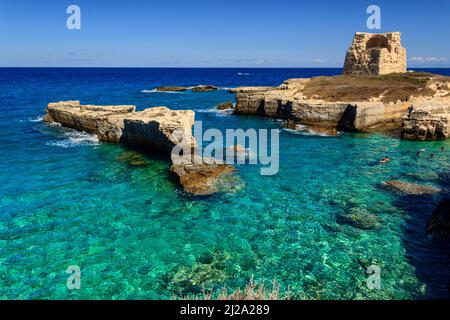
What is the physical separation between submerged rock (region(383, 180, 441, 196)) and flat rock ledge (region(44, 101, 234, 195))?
8186 millimetres

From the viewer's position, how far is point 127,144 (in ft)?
86.1

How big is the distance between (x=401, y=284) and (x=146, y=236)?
8.37 m

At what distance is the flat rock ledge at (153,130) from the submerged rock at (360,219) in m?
5.91

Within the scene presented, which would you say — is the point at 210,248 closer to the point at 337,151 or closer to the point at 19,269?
the point at 19,269

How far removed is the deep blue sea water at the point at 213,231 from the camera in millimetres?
10352

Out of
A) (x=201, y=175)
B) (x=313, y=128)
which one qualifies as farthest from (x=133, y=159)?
(x=313, y=128)

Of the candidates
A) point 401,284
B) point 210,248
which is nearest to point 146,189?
point 210,248

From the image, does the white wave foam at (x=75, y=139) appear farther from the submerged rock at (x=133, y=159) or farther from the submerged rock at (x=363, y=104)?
the submerged rock at (x=363, y=104)

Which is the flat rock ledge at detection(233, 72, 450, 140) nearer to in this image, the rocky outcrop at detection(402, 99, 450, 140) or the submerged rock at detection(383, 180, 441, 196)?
the rocky outcrop at detection(402, 99, 450, 140)

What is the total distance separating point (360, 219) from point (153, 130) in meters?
13.2

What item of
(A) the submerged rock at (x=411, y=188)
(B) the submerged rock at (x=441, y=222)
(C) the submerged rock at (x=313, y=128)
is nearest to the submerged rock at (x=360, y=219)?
(B) the submerged rock at (x=441, y=222)

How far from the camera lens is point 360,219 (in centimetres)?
1405

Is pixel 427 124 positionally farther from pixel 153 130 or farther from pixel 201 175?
pixel 153 130

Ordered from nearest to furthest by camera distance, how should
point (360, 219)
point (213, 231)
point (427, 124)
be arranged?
1. point (213, 231)
2. point (360, 219)
3. point (427, 124)
